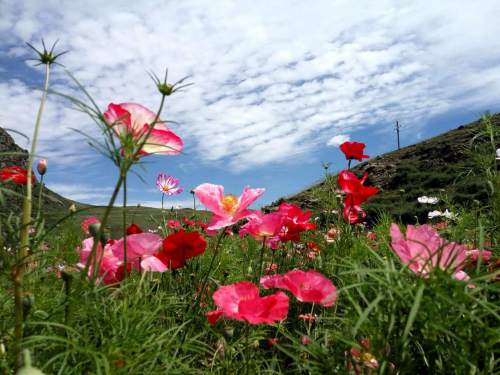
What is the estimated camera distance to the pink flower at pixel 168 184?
4.12 meters

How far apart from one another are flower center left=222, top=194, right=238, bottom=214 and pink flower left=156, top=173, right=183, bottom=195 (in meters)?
2.56

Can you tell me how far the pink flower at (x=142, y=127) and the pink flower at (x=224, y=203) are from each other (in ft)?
1.47

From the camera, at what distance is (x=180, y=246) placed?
5.51ft

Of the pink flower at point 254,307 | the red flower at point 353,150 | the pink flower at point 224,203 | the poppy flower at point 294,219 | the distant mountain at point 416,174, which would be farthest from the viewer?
the distant mountain at point 416,174

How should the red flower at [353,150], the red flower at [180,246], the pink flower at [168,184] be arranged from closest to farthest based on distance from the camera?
the red flower at [180,246]
the red flower at [353,150]
the pink flower at [168,184]

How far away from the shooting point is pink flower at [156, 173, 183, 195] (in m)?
4.12

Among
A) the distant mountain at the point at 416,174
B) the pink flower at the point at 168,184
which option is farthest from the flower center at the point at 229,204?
the distant mountain at the point at 416,174

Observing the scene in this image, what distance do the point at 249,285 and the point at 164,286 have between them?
98cm

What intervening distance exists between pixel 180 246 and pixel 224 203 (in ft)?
0.92

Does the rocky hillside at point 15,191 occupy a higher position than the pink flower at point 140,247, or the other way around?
the rocky hillside at point 15,191

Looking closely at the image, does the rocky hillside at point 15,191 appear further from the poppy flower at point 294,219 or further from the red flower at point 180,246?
the poppy flower at point 294,219

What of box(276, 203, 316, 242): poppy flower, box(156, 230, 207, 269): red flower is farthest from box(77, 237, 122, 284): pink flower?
box(276, 203, 316, 242): poppy flower

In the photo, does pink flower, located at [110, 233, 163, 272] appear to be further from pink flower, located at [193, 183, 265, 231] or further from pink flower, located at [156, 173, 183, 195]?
pink flower, located at [156, 173, 183, 195]

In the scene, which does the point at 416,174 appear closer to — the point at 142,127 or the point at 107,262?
the point at 107,262
